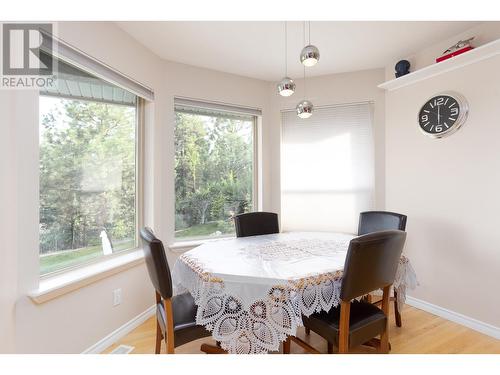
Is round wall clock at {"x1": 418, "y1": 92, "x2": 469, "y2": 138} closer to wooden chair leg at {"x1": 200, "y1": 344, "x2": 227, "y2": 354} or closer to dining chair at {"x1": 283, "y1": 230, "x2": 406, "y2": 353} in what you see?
dining chair at {"x1": 283, "y1": 230, "x2": 406, "y2": 353}

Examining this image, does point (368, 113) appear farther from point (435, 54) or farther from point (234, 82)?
point (234, 82)

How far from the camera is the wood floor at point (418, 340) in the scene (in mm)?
1964

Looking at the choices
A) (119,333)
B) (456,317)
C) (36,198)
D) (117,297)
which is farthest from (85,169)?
(456,317)

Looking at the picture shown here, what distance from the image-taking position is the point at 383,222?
8.07 ft

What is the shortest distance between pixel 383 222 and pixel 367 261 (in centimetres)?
121

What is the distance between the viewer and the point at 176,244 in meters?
2.88

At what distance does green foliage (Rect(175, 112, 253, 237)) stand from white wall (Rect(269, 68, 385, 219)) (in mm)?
315

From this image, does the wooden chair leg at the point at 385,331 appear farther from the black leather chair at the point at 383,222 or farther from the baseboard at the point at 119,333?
the baseboard at the point at 119,333

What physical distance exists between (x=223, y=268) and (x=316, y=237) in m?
1.12

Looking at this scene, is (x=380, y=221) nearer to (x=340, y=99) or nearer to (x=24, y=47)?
(x=340, y=99)

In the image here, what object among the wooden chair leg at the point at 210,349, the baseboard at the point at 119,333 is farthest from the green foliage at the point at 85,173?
the wooden chair leg at the point at 210,349

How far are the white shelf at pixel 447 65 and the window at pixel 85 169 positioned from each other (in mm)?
2606

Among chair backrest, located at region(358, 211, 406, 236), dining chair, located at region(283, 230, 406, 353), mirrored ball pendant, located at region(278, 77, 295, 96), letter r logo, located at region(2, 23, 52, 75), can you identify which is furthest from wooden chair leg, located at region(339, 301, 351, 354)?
letter r logo, located at region(2, 23, 52, 75)
